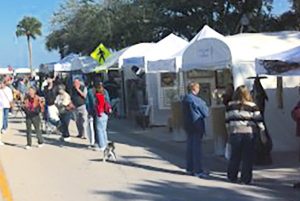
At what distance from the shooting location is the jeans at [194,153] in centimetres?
1220

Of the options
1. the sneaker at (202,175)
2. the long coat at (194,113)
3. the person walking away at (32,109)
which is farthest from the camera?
the person walking away at (32,109)

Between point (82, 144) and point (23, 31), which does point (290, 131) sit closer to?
point (82, 144)

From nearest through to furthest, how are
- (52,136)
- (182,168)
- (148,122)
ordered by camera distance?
(182,168) → (52,136) → (148,122)

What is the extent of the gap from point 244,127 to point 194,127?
130cm

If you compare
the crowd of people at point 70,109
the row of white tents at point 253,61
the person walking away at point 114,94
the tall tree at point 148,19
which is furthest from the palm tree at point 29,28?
the row of white tents at point 253,61

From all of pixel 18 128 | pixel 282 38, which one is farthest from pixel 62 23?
pixel 282 38

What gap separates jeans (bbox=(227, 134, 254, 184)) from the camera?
36.5 ft

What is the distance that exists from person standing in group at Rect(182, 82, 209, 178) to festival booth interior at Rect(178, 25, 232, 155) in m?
2.22

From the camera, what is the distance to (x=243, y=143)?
11.2 meters

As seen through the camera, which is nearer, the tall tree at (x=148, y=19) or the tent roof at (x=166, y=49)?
the tent roof at (x=166, y=49)

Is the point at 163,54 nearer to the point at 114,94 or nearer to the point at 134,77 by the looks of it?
the point at 134,77

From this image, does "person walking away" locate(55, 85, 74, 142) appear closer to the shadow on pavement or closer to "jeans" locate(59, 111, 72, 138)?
"jeans" locate(59, 111, 72, 138)

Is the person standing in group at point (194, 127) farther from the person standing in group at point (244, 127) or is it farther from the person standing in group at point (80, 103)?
the person standing in group at point (80, 103)

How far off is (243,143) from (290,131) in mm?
4480
